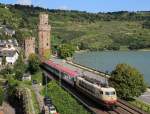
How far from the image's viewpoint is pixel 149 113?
116 feet

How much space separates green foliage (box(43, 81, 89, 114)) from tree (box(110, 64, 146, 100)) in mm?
4523

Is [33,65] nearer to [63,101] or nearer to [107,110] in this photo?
[63,101]

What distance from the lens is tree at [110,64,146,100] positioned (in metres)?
43.0

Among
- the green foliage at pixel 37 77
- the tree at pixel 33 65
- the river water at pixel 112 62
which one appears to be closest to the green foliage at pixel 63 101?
the green foliage at pixel 37 77

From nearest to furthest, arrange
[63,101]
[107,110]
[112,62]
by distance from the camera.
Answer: [107,110], [63,101], [112,62]

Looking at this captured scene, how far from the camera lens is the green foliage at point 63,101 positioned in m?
38.0

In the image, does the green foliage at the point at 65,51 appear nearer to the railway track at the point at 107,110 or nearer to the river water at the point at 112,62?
the river water at the point at 112,62

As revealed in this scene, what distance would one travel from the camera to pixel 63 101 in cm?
4419

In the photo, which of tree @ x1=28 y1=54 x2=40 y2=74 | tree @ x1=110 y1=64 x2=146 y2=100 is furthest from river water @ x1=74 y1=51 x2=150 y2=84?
tree @ x1=110 y1=64 x2=146 y2=100

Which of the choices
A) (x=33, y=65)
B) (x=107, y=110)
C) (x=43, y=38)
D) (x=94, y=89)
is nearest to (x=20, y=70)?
(x=33, y=65)

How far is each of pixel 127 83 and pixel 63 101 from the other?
6380 millimetres

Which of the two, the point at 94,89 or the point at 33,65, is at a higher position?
the point at 94,89

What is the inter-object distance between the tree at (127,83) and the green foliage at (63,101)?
178 inches

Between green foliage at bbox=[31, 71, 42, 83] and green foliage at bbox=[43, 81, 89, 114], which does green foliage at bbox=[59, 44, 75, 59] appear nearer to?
green foliage at bbox=[31, 71, 42, 83]
